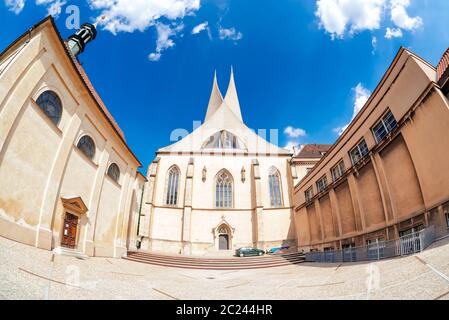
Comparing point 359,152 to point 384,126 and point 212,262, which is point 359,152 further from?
point 212,262

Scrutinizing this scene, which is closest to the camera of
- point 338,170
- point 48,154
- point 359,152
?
point 48,154

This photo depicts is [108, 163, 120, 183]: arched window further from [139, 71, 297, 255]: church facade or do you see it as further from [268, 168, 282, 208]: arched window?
[268, 168, 282, 208]: arched window

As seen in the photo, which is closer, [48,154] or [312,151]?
[48,154]

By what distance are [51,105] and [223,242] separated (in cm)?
2170

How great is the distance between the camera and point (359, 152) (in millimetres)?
13648

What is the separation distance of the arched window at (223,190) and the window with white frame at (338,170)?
14.0 meters

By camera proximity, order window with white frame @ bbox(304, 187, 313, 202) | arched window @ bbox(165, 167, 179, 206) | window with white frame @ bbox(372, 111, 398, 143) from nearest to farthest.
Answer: window with white frame @ bbox(372, 111, 398, 143) → window with white frame @ bbox(304, 187, 313, 202) → arched window @ bbox(165, 167, 179, 206)

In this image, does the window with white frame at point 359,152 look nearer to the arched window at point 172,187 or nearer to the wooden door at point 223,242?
the wooden door at point 223,242

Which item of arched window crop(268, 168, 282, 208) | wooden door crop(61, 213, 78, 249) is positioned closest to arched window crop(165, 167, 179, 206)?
arched window crop(268, 168, 282, 208)

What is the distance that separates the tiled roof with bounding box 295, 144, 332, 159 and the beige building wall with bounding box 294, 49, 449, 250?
13.6 meters

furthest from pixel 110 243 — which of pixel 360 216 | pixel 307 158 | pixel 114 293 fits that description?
pixel 307 158

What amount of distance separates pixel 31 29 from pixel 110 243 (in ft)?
38.9

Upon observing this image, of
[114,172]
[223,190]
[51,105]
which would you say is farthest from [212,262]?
[223,190]

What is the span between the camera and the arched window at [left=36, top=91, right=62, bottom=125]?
368 inches
